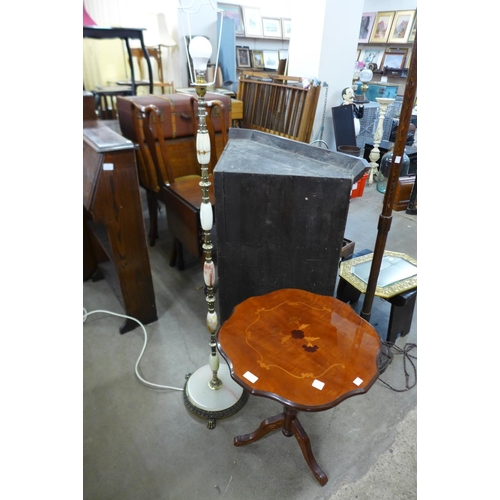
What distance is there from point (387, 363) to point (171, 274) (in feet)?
4.73

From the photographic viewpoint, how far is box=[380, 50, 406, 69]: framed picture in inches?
199

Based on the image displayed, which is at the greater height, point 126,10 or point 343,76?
point 126,10

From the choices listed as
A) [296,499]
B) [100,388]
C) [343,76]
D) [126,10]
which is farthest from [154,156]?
[126,10]

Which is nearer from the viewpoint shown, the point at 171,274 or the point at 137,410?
the point at 137,410

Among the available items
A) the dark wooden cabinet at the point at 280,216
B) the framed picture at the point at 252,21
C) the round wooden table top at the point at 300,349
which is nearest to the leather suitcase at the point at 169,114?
the dark wooden cabinet at the point at 280,216

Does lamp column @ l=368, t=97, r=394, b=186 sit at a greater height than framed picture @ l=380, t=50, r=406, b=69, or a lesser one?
lesser

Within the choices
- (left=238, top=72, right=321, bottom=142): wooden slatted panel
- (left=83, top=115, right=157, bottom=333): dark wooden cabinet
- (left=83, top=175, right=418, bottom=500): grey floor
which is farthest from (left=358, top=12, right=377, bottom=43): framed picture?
(left=83, top=175, right=418, bottom=500): grey floor

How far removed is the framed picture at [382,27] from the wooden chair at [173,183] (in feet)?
13.3

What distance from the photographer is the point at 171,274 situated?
7.88 ft

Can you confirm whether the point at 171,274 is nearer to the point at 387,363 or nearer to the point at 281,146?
the point at 281,146

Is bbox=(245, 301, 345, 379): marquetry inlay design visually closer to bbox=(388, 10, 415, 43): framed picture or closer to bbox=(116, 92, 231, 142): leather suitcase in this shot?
bbox=(116, 92, 231, 142): leather suitcase

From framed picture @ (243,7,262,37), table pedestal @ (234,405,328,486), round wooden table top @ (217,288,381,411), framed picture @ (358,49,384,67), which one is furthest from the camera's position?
framed picture @ (358,49,384,67)

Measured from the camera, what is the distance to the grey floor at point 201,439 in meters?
1.24

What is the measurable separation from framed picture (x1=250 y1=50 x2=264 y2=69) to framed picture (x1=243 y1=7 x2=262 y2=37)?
0.22 meters
